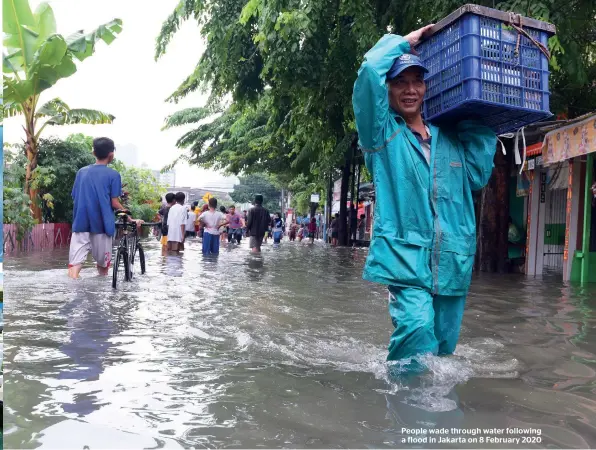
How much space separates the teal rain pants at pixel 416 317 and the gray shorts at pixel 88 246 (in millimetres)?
4793

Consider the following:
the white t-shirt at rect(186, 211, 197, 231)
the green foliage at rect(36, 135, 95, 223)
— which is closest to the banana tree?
the green foliage at rect(36, 135, 95, 223)

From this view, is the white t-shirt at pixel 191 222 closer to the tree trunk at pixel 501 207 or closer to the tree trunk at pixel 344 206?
the tree trunk at pixel 344 206

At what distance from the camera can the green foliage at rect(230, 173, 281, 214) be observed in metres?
76.0

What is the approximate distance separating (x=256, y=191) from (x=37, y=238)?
60007 millimetres

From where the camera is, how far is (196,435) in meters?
2.79

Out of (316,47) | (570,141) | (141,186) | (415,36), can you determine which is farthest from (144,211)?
(415,36)

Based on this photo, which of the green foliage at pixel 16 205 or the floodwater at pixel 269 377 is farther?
the green foliage at pixel 16 205

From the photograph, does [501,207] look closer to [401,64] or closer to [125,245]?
[125,245]

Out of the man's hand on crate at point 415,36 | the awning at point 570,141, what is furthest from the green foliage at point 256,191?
the man's hand on crate at point 415,36

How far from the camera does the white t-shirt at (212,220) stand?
15211mm

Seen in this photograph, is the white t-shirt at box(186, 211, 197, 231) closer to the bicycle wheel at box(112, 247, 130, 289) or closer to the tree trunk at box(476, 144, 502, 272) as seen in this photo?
the tree trunk at box(476, 144, 502, 272)

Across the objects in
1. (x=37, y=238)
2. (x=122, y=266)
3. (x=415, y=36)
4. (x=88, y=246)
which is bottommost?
(x=122, y=266)

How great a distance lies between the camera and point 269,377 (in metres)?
3.74

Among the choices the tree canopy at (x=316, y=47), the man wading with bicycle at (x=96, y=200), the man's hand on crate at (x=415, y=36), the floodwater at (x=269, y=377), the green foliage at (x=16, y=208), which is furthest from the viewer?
the green foliage at (x=16, y=208)
